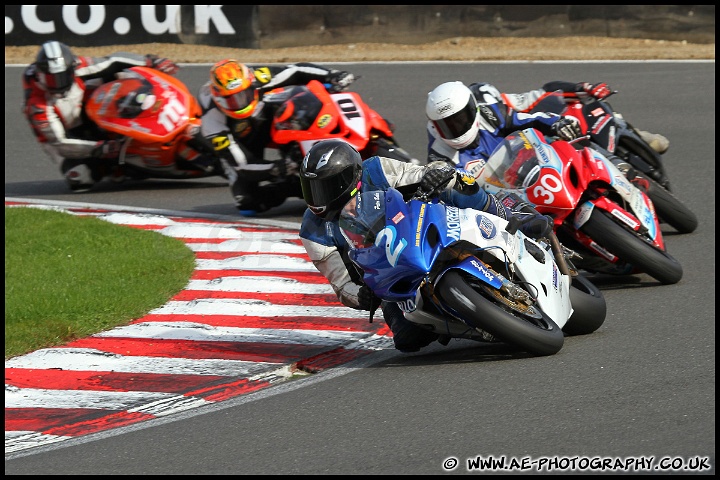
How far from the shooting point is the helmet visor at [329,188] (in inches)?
257

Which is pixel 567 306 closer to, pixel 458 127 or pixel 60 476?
pixel 458 127

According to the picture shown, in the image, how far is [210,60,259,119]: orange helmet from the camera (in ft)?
36.9

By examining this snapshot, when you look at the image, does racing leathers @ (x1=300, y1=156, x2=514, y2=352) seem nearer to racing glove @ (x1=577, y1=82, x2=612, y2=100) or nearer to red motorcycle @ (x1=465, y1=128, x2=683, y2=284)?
red motorcycle @ (x1=465, y1=128, x2=683, y2=284)

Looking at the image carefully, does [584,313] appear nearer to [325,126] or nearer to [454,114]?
[454,114]

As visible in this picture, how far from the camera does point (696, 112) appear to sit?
15000 mm

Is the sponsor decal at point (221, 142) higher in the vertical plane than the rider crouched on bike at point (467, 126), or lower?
lower

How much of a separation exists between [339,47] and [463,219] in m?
13.7

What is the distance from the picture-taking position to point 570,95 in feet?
34.3

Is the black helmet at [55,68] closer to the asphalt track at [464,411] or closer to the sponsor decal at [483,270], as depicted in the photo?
the asphalt track at [464,411]

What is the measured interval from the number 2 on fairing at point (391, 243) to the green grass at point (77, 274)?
2.28 metres

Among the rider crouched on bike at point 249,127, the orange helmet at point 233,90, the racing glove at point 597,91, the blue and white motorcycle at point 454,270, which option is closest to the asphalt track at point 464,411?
the blue and white motorcycle at point 454,270

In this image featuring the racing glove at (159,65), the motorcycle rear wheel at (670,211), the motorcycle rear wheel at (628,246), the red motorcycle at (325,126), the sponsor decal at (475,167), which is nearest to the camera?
the motorcycle rear wheel at (628,246)

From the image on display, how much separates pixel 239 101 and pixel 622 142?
341 centimetres

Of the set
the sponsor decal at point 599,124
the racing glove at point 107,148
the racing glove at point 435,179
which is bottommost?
the racing glove at point 107,148
